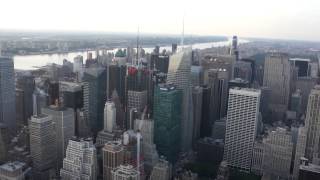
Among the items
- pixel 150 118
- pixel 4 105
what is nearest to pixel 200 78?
pixel 150 118

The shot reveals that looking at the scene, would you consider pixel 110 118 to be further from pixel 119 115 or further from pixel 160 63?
pixel 160 63

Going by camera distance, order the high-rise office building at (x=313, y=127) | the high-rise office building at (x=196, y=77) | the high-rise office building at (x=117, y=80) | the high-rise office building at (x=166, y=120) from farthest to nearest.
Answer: the high-rise office building at (x=196, y=77) → the high-rise office building at (x=117, y=80) → the high-rise office building at (x=166, y=120) → the high-rise office building at (x=313, y=127)

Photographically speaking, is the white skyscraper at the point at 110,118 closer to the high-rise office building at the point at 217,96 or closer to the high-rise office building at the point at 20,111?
the high-rise office building at the point at 20,111

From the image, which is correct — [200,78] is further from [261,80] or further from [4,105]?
[4,105]

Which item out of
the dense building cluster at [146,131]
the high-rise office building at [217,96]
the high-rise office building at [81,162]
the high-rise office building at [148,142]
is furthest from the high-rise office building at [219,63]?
the high-rise office building at [81,162]

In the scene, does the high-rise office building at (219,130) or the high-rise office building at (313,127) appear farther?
the high-rise office building at (219,130)

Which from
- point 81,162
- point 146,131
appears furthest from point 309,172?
point 81,162
